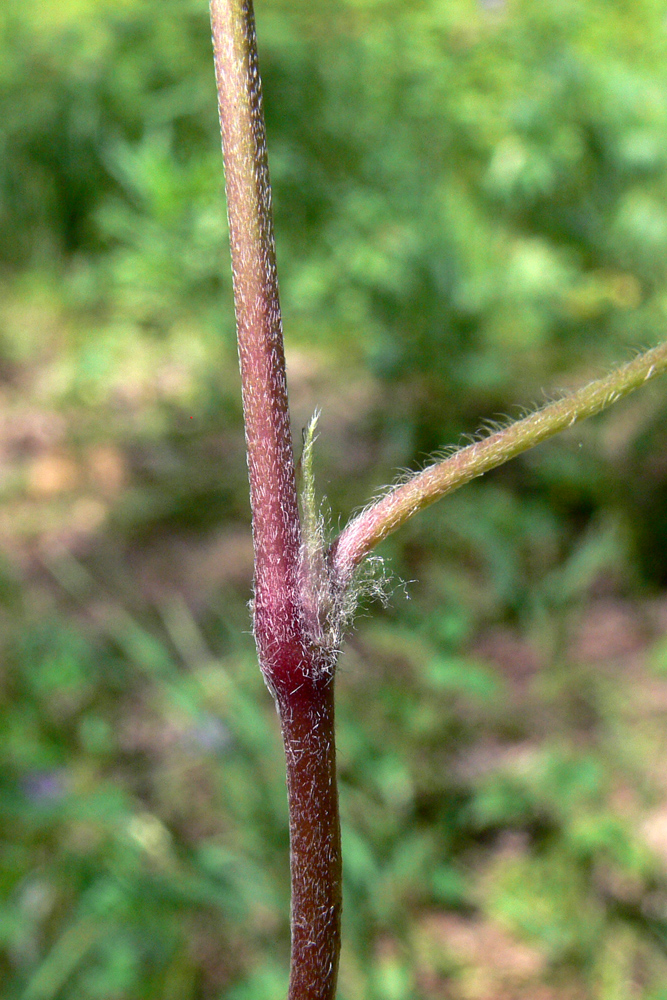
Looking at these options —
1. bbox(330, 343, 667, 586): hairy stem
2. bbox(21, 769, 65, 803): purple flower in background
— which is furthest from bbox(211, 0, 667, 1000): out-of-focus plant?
bbox(21, 769, 65, 803): purple flower in background

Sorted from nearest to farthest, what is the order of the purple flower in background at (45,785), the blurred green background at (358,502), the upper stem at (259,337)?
the upper stem at (259,337)
the blurred green background at (358,502)
the purple flower in background at (45,785)

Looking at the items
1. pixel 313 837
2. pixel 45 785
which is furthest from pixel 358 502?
pixel 313 837

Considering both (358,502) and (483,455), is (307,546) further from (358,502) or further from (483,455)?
(358,502)

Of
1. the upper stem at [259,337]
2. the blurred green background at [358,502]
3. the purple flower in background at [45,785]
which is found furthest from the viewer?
the purple flower in background at [45,785]

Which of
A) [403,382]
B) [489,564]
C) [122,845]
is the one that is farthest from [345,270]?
[122,845]

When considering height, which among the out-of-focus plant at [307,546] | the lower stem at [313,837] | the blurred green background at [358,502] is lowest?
the blurred green background at [358,502]

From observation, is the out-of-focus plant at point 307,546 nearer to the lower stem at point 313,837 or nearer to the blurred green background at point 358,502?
the lower stem at point 313,837

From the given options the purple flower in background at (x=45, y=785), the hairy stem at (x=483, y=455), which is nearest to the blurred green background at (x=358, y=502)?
the purple flower in background at (x=45, y=785)

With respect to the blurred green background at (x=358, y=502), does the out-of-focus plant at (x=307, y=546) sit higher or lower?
higher
